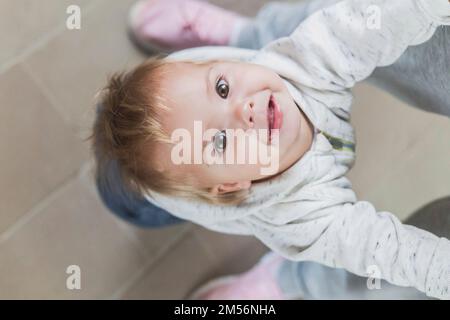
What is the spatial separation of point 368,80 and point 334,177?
11 cm

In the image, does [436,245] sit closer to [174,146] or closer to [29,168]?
[174,146]

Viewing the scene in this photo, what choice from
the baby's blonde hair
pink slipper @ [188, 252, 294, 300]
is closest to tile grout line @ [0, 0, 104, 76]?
the baby's blonde hair

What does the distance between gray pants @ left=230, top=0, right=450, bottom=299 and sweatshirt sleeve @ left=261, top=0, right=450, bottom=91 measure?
1 centimetres

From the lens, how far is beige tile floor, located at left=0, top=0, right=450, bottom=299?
679 millimetres

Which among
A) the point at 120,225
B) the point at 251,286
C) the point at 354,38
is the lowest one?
the point at 251,286

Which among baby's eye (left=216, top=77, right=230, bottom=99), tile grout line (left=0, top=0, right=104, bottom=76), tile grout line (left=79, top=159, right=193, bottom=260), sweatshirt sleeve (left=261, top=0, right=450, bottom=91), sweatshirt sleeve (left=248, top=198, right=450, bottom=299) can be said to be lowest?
sweatshirt sleeve (left=248, top=198, right=450, bottom=299)

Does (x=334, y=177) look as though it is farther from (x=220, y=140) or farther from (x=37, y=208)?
(x=37, y=208)

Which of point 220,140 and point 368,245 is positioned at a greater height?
point 220,140

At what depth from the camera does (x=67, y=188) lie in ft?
2.40

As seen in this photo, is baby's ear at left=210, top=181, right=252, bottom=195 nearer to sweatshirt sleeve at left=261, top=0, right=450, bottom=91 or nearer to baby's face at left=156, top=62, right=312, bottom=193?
baby's face at left=156, top=62, right=312, bottom=193

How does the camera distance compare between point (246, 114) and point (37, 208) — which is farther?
point (37, 208)

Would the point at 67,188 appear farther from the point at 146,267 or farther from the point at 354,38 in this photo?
the point at 354,38

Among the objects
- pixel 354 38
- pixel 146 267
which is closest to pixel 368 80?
pixel 354 38
